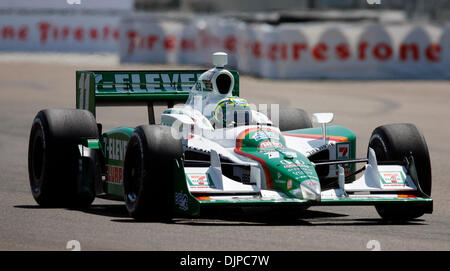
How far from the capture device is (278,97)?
27125mm

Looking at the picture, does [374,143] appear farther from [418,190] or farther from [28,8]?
[28,8]

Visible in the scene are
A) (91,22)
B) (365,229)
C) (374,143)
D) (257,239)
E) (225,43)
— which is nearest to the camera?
(257,239)

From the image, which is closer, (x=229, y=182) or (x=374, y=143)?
(x=229, y=182)

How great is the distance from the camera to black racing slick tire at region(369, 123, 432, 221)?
34.6 ft

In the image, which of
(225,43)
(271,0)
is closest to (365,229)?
(225,43)

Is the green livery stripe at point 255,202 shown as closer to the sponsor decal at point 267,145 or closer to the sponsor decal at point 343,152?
the sponsor decal at point 267,145

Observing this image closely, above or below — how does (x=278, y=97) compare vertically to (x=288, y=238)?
below

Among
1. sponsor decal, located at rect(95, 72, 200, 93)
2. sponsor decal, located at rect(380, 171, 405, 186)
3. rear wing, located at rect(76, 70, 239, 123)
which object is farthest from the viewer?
sponsor decal, located at rect(95, 72, 200, 93)

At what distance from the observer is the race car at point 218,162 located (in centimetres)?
988

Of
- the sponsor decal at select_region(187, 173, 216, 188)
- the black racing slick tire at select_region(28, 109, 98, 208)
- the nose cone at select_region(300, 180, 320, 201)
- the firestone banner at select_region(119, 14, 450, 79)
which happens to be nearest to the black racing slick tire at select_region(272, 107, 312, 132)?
the black racing slick tire at select_region(28, 109, 98, 208)

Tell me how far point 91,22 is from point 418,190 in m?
37.0

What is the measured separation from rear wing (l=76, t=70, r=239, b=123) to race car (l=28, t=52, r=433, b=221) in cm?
119

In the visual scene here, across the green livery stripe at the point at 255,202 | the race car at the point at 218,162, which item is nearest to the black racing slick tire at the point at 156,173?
the race car at the point at 218,162

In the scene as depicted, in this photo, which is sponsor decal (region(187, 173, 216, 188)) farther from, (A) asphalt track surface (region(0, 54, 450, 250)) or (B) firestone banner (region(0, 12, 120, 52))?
(B) firestone banner (region(0, 12, 120, 52))
